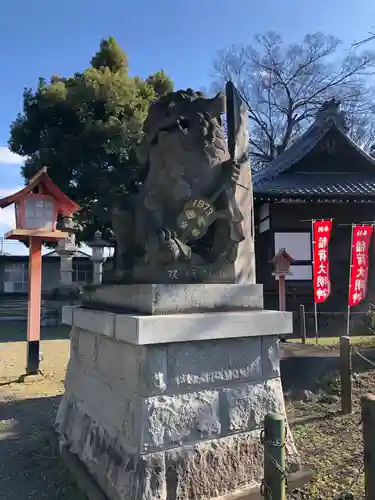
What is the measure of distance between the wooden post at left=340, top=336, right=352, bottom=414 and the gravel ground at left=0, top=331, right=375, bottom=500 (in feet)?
0.39

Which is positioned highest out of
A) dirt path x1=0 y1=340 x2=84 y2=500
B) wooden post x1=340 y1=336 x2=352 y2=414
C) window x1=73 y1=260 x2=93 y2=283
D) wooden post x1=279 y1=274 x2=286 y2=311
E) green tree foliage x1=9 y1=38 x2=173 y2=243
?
green tree foliage x1=9 y1=38 x2=173 y2=243

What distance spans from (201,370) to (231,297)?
25.5 inches

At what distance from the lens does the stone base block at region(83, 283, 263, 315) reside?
2.98 metres

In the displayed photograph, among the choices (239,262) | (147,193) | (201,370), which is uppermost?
(147,193)

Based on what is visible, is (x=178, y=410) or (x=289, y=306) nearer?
(x=178, y=410)

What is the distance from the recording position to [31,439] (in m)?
4.53

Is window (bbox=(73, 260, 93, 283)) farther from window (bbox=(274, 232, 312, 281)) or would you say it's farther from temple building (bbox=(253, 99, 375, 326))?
window (bbox=(274, 232, 312, 281))

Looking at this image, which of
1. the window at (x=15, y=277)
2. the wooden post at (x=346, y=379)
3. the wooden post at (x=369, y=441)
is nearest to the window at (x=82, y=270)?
the window at (x=15, y=277)

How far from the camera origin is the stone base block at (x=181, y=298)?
9.78ft

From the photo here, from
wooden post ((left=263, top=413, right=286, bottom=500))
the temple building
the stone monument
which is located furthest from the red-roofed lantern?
the temple building

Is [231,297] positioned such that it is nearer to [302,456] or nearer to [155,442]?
[155,442]

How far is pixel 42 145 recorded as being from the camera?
51.8 ft

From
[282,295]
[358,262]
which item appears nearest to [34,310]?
[282,295]

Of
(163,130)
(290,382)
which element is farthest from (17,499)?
(290,382)
